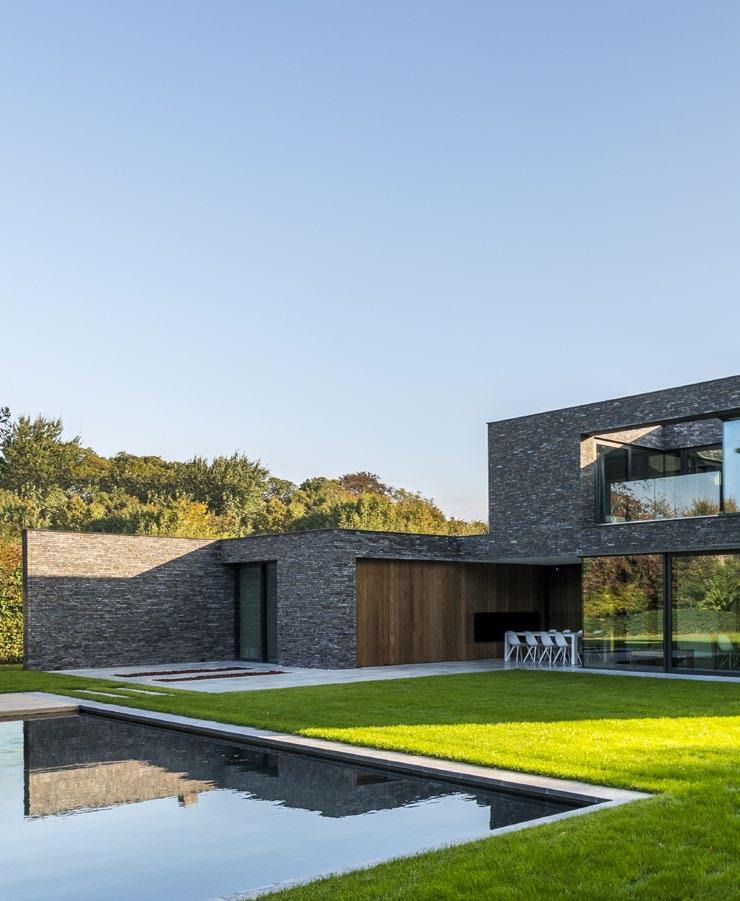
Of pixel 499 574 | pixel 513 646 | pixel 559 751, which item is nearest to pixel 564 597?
pixel 499 574

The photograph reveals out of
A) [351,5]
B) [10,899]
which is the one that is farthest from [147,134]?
[10,899]

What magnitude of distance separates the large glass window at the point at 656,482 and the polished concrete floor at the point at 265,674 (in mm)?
2797

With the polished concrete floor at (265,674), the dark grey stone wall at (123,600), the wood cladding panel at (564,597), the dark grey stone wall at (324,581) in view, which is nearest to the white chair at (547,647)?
the polished concrete floor at (265,674)

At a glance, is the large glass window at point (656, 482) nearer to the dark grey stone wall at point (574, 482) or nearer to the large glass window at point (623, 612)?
the dark grey stone wall at point (574, 482)

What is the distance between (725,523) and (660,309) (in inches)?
255

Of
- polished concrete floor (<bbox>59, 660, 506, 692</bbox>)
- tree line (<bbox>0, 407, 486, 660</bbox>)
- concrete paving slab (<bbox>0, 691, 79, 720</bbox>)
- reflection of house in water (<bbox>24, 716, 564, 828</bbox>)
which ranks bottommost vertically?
polished concrete floor (<bbox>59, 660, 506, 692</bbox>)

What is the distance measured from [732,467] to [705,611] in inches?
96.2

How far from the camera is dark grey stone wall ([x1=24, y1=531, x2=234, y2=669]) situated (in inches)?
715

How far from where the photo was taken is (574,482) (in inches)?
676

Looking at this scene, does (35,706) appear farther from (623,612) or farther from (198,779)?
(623,612)

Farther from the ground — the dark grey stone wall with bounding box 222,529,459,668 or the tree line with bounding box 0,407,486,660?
the tree line with bounding box 0,407,486,660

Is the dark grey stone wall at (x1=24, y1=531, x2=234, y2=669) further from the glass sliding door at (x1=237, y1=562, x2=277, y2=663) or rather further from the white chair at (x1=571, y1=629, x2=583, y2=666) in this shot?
the white chair at (x1=571, y1=629, x2=583, y2=666)

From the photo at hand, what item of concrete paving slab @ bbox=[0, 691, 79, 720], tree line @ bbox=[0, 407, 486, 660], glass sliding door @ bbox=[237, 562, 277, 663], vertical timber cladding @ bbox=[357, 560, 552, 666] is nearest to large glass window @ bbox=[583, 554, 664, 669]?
vertical timber cladding @ bbox=[357, 560, 552, 666]

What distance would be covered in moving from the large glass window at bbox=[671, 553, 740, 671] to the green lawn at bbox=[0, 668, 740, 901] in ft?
4.42
